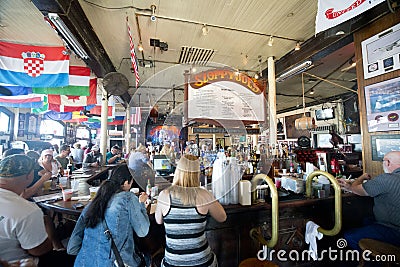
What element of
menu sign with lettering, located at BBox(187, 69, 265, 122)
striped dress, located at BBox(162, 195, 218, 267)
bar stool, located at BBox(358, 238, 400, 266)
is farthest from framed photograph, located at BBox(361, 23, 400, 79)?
striped dress, located at BBox(162, 195, 218, 267)

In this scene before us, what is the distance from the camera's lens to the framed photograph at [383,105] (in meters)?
2.10

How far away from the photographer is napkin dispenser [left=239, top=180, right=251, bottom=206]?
163cm

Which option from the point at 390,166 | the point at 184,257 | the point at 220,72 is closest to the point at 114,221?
the point at 184,257

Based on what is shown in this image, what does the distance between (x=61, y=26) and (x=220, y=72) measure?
2.21 metres

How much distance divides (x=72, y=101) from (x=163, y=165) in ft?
13.6

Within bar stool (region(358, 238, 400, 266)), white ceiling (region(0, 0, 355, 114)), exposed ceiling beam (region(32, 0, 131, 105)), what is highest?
white ceiling (region(0, 0, 355, 114))

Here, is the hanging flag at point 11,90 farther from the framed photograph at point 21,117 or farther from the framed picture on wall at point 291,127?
the framed picture on wall at point 291,127

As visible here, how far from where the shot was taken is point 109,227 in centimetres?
129

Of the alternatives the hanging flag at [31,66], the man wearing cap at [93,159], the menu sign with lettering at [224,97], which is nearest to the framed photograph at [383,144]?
the menu sign with lettering at [224,97]

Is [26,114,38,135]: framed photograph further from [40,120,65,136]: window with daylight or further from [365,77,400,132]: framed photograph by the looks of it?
[365,77,400,132]: framed photograph

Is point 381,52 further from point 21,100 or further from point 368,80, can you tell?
point 21,100

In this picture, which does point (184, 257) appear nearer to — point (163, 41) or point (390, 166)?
point (390, 166)

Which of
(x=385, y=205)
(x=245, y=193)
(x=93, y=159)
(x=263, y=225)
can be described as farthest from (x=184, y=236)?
(x=93, y=159)

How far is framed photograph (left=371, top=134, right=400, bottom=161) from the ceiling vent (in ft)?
10.0
